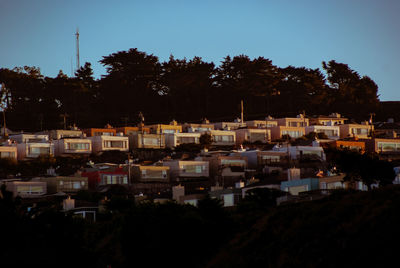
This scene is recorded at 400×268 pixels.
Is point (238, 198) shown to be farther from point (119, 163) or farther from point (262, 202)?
point (119, 163)

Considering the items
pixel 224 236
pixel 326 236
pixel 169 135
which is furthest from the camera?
pixel 169 135

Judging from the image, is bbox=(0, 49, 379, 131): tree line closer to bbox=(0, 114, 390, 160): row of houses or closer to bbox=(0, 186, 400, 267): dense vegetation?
bbox=(0, 114, 390, 160): row of houses

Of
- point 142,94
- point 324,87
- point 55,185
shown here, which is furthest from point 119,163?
point 324,87

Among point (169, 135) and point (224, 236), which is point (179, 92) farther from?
point (224, 236)

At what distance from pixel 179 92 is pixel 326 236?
10235cm

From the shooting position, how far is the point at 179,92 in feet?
463

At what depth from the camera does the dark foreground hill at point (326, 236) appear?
35.4 meters

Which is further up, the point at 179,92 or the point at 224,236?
the point at 179,92

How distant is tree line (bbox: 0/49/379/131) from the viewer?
13612 cm

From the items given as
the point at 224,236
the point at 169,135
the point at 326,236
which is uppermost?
the point at 169,135

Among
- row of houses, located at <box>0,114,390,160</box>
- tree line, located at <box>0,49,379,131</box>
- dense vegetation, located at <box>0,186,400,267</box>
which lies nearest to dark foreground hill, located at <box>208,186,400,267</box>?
dense vegetation, located at <box>0,186,400,267</box>

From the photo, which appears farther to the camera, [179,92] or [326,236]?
[179,92]

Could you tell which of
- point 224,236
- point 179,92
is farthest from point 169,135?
point 224,236

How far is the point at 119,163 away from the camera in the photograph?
328 feet
